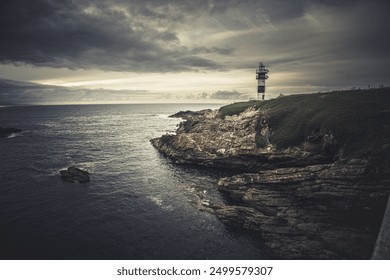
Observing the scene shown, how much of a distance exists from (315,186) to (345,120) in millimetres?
16721

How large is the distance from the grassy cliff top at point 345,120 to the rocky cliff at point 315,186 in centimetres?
16

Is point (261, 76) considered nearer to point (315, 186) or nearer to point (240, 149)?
point (240, 149)

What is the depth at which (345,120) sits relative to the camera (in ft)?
134

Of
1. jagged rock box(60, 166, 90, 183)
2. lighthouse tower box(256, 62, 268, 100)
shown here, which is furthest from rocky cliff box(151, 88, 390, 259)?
lighthouse tower box(256, 62, 268, 100)

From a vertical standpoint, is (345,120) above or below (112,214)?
above

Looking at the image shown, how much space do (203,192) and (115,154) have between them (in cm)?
3892

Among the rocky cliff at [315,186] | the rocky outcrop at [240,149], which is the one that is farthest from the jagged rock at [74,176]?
the rocky cliff at [315,186]

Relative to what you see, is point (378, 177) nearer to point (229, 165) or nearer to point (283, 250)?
point (283, 250)

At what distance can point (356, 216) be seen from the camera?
28.3 metres

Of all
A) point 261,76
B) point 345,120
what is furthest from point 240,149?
point 261,76

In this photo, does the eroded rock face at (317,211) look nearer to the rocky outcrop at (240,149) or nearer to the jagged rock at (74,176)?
the rocky outcrop at (240,149)

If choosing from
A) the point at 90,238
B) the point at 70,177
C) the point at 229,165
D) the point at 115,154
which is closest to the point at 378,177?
the point at 229,165

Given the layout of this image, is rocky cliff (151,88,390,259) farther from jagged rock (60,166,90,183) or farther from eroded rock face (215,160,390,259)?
jagged rock (60,166,90,183)

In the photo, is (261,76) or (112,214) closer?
(112,214)
